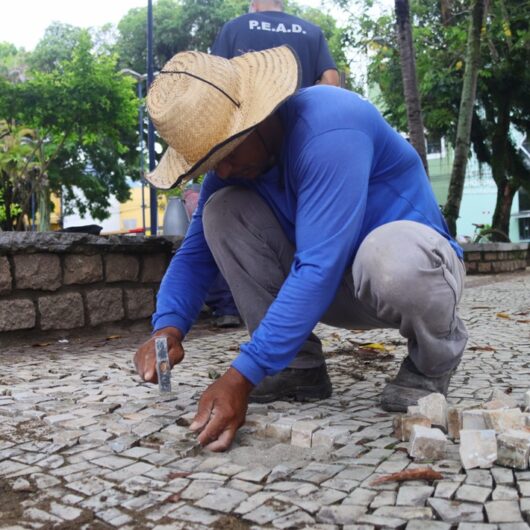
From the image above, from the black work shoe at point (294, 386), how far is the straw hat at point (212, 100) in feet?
2.71

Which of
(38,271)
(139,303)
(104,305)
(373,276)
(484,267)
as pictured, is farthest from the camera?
(484,267)

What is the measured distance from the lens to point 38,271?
4.00 m

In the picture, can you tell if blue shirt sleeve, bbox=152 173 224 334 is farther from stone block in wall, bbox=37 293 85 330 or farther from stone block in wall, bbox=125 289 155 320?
stone block in wall, bbox=125 289 155 320

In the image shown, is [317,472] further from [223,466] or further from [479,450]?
[479,450]

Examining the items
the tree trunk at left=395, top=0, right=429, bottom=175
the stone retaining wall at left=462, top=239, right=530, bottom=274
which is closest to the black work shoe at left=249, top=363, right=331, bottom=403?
the tree trunk at left=395, top=0, right=429, bottom=175

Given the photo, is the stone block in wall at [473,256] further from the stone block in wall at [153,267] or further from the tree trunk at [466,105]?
the stone block in wall at [153,267]

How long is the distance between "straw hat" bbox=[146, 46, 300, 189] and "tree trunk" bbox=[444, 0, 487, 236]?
6.65 meters

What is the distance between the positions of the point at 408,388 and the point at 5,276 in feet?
8.69

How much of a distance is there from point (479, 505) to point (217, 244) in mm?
1266

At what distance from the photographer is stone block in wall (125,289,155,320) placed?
4.45 m

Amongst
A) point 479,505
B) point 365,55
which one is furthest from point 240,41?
point 365,55

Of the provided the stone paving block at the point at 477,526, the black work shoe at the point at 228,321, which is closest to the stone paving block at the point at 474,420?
the stone paving block at the point at 477,526

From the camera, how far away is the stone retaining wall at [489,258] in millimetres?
11183

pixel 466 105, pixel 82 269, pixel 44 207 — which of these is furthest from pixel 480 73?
pixel 44 207
